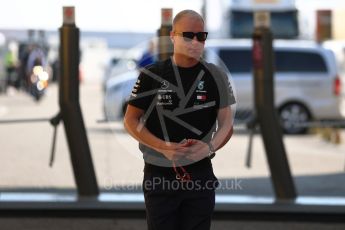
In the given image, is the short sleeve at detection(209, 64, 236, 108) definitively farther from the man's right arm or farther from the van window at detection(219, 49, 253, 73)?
the van window at detection(219, 49, 253, 73)

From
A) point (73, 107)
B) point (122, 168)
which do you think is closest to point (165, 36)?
point (73, 107)

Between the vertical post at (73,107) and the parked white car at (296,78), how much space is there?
499 inches

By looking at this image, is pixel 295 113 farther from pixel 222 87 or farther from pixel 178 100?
pixel 178 100

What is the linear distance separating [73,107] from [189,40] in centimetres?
333

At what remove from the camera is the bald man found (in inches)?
199

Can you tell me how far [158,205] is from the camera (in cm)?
511

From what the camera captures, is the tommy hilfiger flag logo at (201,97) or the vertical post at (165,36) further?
the vertical post at (165,36)

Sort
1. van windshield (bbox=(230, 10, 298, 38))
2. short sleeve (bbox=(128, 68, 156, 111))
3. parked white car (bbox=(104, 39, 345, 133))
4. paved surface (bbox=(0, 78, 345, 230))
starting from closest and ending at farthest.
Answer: short sleeve (bbox=(128, 68, 156, 111))
paved surface (bbox=(0, 78, 345, 230))
parked white car (bbox=(104, 39, 345, 133))
van windshield (bbox=(230, 10, 298, 38))

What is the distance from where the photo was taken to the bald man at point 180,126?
5.05m

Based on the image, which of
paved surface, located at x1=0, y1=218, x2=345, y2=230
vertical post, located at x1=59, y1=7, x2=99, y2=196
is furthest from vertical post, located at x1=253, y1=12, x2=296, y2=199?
vertical post, located at x1=59, y1=7, x2=99, y2=196

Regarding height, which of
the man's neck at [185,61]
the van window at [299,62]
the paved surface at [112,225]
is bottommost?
the paved surface at [112,225]

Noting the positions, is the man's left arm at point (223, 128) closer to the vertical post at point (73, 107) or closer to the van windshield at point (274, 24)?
the vertical post at point (73, 107)

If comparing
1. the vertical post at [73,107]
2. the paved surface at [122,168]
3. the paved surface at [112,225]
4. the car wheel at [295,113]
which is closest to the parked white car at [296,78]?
the car wheel at [295,113]

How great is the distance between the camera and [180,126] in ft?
16.6
